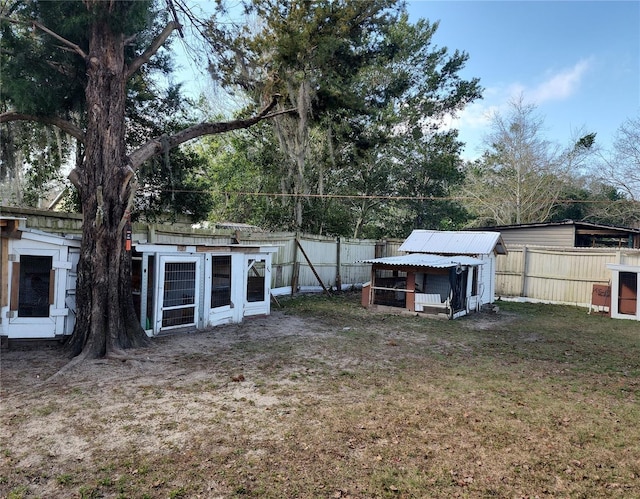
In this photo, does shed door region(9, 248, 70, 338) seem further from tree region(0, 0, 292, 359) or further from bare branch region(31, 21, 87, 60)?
bare branch region(31, 21, 87, 60)

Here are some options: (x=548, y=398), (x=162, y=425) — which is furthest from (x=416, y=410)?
(x=162, y=425)

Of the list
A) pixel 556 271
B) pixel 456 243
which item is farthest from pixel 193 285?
pixel 556 271

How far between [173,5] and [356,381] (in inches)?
277

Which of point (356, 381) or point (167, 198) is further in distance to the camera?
point (167, 198)

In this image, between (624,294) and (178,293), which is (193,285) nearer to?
(178,293)

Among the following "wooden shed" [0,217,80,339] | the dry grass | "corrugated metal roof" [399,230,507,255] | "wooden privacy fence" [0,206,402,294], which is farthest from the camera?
"corrugated metal roof" [399,230,507,255]

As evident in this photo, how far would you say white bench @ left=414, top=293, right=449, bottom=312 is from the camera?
1040 cm

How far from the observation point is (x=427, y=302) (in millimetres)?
10477

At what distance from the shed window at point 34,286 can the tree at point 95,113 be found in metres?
0.51

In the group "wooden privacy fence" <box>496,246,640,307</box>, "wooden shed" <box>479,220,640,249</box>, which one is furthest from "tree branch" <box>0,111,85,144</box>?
"wooden shed" <box>479,220,640,249</box>

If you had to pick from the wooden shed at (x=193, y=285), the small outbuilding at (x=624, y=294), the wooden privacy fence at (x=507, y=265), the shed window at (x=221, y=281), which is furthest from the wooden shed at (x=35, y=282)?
the small outbuilding at (x=624, y=294)

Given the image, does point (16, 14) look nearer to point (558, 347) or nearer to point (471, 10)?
point (471, 10)

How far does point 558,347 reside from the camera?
746 cm

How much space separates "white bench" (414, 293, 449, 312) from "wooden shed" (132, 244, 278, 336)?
4.10 m
